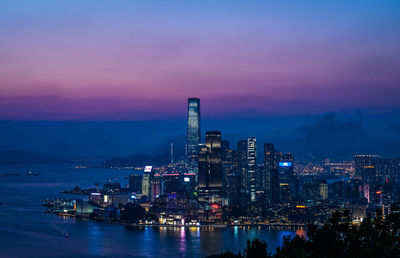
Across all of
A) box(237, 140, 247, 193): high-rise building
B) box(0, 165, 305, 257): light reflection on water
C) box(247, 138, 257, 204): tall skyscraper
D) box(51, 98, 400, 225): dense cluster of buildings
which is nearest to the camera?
box(0, 165, 305, 257): light reflection on water

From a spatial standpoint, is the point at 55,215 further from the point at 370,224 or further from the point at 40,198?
the point at 370,224

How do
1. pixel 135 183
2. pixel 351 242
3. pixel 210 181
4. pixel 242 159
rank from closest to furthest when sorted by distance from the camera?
pixel 351 242
pixel 210 181
pixel 242 159
pixel 135 183

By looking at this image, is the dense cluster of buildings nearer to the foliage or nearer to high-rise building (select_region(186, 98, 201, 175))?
high-rise building (select_region(186, 98, 201, 175))

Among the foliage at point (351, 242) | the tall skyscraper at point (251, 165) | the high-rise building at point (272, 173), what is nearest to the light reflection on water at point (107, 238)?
the high-rise building at point (272, 173)

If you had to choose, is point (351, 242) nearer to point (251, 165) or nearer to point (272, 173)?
point (272, 173)

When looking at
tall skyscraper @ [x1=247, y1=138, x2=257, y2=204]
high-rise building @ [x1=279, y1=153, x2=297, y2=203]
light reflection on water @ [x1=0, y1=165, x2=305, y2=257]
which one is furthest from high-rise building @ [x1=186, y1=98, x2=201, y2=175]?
→ light reflection on water @ [x1=0, y1=165, x2=305, y2=257]

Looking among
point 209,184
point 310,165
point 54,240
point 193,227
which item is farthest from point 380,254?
point 310,165

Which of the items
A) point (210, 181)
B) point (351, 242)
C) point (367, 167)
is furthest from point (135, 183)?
point (351, 242)
